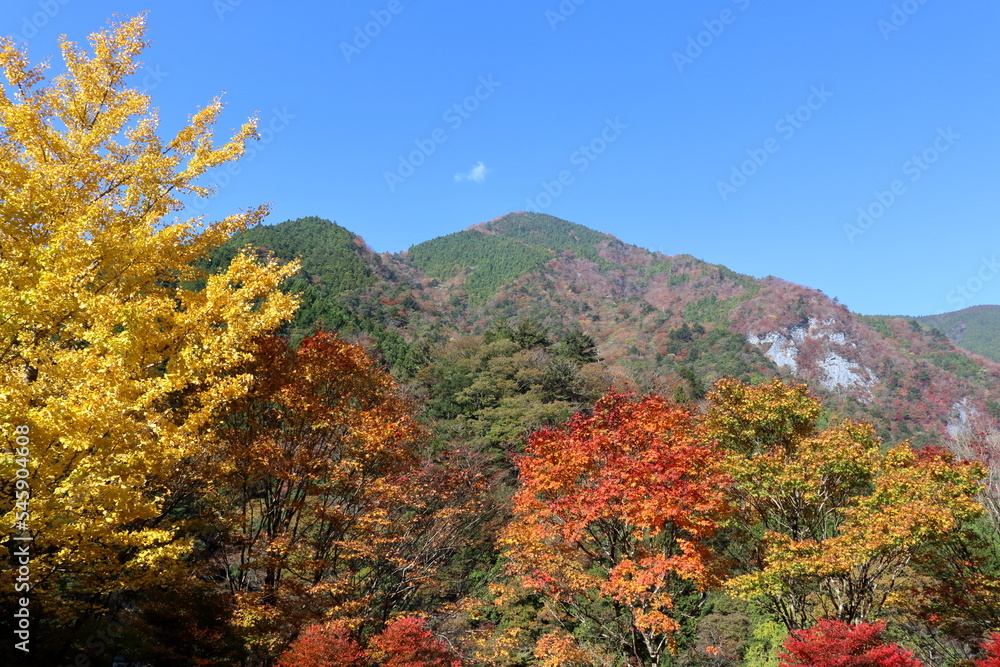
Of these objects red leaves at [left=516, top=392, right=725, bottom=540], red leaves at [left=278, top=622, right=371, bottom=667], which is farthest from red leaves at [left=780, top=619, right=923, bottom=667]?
red leaves at [left=278, top=622, right=371, bottom=667]

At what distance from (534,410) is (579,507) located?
16889 mm

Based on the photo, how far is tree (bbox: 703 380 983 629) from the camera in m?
9.77

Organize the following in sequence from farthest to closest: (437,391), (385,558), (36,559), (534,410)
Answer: (437,391) → (534,410) → (385,558) → (36,559)

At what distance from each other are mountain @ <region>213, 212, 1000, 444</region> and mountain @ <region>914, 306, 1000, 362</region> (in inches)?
1697

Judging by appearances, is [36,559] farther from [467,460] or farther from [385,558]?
[467,460]

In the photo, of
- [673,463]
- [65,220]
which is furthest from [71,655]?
[673,463]

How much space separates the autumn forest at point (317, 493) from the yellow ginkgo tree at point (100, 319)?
4 centimetres

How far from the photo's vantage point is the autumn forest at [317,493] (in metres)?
5.60

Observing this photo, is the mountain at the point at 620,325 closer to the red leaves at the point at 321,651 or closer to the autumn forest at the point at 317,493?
the autumn forest at the point at 317,493

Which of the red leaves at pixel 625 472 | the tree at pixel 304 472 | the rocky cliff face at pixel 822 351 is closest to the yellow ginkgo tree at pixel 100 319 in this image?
the tree at pixel 304 472

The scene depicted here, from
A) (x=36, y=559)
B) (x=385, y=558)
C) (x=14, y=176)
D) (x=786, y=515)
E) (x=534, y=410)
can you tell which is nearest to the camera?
(x=36, y=559)

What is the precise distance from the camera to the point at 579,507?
10.0m

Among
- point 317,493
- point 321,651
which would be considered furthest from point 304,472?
point 321,651

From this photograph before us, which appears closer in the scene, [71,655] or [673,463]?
[71,655]
